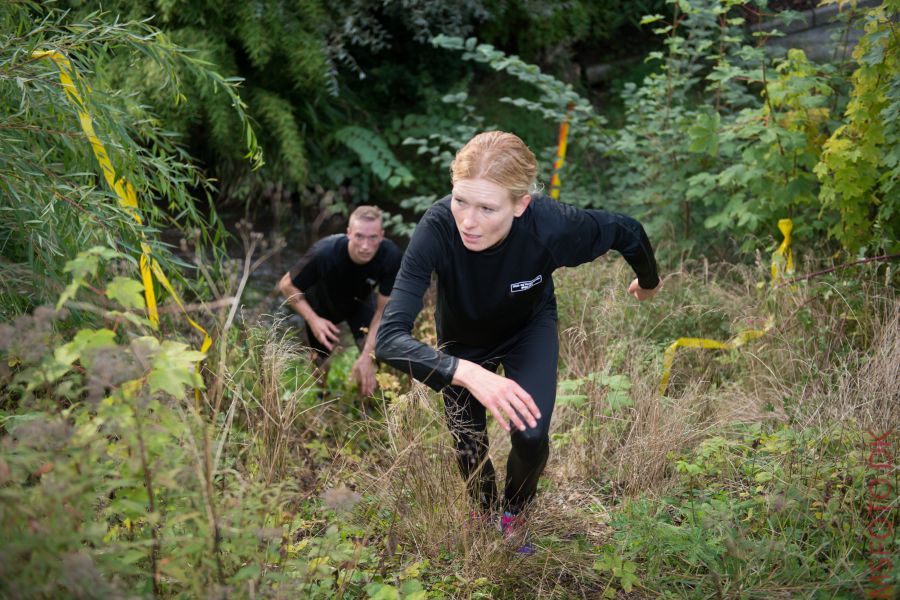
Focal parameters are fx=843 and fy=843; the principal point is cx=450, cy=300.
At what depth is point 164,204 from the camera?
28.3 ft

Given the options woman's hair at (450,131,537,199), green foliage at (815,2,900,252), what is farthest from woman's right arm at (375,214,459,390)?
green foliage at (815,2,900,252)

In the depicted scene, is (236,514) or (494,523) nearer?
(236,514)

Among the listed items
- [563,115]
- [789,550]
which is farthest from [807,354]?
[563,115]

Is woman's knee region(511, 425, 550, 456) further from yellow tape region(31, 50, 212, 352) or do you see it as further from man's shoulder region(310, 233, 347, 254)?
man's shoulder region(310, 233, 347, 254)

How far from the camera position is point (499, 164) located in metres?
2.95

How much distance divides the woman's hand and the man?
6.83 ft

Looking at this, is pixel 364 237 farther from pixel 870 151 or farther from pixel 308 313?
pixel 870 151

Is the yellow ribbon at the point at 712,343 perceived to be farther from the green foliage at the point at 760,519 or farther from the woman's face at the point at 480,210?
the woman's face at the point at 480,210

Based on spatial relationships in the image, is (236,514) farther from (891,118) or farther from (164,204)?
(164,204)

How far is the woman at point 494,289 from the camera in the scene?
9.57 feet

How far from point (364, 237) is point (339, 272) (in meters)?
0.40

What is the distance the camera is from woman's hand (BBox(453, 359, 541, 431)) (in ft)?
8.28

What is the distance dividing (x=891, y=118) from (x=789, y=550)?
232 cm

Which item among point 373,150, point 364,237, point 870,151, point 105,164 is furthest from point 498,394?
point 373,150
